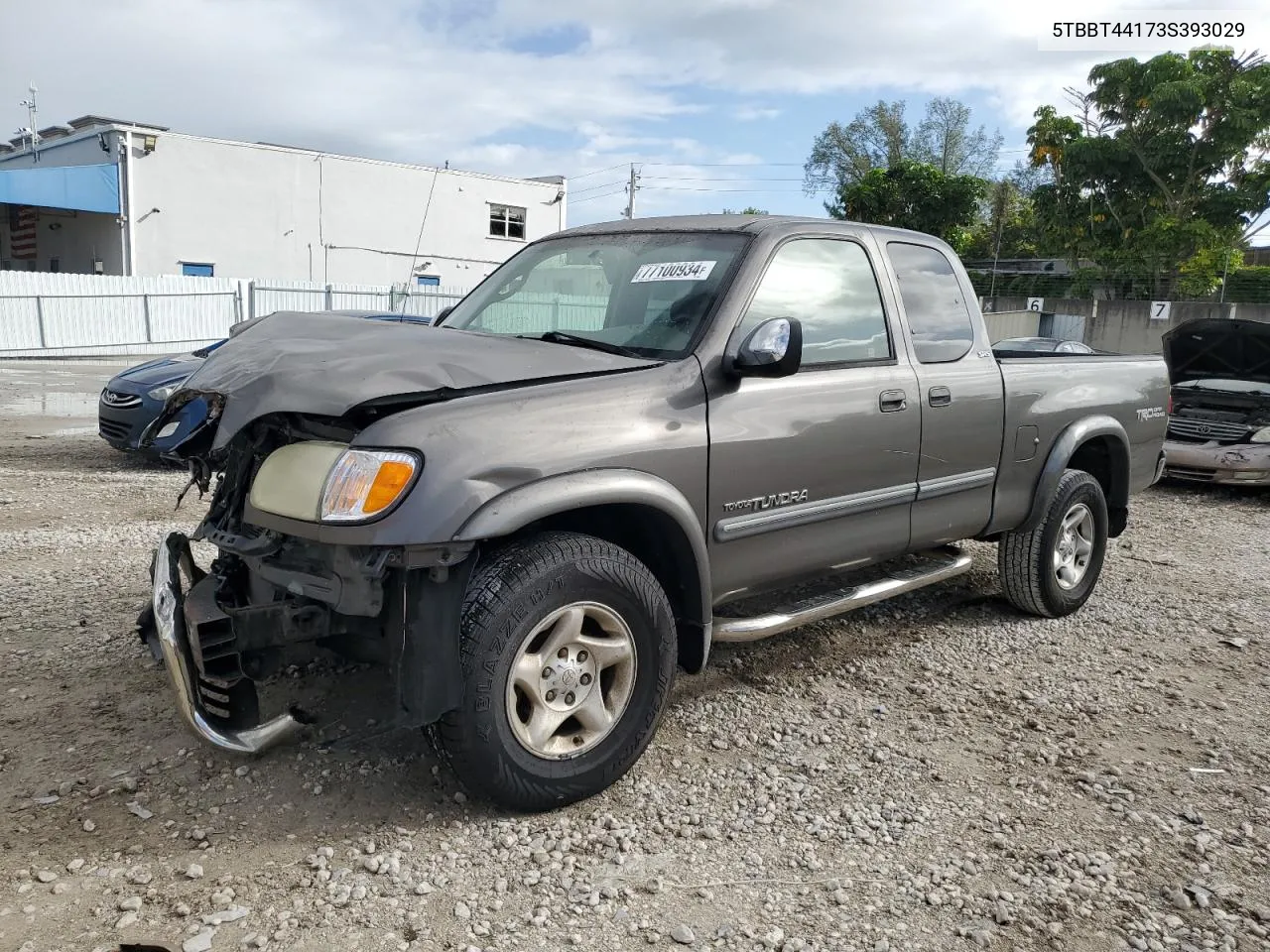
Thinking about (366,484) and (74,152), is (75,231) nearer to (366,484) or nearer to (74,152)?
(74,152)

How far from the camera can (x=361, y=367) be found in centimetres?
302

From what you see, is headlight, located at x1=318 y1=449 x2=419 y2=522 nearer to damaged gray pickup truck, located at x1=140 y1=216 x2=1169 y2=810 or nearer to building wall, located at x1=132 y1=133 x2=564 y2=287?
damaged gray pickup truck, located at x1=140 y1=216 x2=1169 y2=810

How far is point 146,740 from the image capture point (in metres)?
3.55

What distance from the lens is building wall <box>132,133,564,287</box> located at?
26953 millimetres

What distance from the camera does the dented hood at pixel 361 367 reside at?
2.93 m

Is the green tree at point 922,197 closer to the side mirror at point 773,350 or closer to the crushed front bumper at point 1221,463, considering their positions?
the crushed front bumper at point 1221,463

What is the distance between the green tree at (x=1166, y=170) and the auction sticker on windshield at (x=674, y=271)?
2812cm

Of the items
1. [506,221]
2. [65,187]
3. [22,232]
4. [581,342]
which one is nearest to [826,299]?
[581,342]

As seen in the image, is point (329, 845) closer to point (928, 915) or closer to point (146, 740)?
point (146, 740)

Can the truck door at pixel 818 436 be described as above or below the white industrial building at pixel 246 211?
below

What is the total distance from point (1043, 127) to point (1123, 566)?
29600 millimetres

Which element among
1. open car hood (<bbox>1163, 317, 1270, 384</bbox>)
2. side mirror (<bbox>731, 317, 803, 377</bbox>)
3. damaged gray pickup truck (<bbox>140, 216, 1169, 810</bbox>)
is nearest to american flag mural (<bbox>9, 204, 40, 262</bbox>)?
open car hood (<bbox>1163, 317, 1270, 384</bbox>)

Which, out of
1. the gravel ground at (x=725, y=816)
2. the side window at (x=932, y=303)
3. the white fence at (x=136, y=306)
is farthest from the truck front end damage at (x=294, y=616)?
the white fence at (x=136, y=306)

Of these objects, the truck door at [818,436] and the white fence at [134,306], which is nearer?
the truck door at [818,436]
